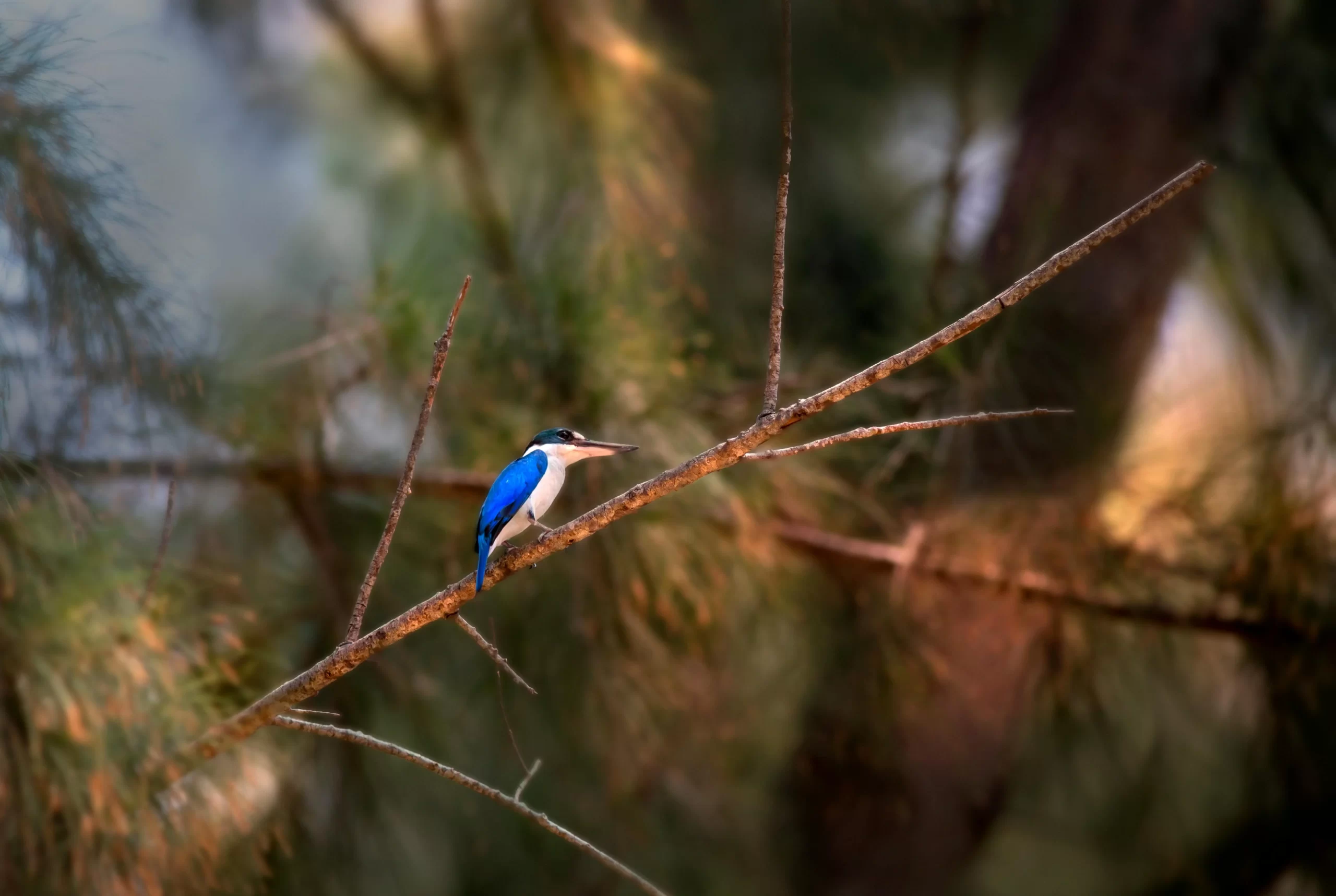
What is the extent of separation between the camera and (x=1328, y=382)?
3.38 ft

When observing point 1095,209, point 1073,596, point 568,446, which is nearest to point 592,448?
point 568,446

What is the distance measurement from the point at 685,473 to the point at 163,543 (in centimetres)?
32

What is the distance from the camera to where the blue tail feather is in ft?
1.73

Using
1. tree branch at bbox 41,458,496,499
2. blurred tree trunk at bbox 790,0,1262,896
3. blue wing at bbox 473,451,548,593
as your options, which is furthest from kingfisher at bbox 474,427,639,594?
blurred tree trunk at bbox 790,0,1262,896

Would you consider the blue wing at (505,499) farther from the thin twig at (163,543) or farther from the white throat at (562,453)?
the thin twig at (163,543)

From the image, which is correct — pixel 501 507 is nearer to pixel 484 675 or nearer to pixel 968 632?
pixel 484 675

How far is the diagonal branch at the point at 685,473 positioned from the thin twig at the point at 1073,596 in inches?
25.2

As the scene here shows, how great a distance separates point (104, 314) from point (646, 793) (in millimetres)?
805

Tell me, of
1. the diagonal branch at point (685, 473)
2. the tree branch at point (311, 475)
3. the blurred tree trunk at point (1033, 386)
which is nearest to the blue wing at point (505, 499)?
the diagonal branch at point (685, 473)

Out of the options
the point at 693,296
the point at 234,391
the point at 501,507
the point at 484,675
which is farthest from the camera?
the point at 484,675

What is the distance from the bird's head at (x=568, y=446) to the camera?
68cm

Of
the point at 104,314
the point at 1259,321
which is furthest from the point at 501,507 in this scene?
the point at 1259,321

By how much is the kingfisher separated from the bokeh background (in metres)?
0.25

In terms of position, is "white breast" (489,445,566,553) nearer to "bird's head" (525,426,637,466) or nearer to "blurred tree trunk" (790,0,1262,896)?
"bird's head" (525,426,637,466)
